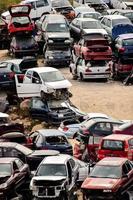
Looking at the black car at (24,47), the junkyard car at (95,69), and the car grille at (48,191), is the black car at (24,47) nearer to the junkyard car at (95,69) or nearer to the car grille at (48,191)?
the junkyard car at (95,69)

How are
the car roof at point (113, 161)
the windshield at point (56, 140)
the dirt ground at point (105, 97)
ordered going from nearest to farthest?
the car roof at point (113, 161)
the windshield at point (56, 140)
the dirt ground at point (105, 97)

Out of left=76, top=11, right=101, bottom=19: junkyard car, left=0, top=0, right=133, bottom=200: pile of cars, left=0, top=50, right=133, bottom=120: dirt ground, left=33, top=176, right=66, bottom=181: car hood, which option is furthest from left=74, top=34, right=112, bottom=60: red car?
left=33, top=176, right=66, bottom=181: car hood

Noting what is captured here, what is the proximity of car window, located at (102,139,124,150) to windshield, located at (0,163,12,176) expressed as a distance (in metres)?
4.26

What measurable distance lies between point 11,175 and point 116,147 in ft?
15.6

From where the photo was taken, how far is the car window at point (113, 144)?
100 ft

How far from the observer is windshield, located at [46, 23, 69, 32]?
52.9m

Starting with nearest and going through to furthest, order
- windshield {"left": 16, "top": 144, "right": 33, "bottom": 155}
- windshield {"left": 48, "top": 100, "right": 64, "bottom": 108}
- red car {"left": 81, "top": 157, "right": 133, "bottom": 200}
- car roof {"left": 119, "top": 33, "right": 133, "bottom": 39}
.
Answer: red car {"left": 81, "top": 157, "right": 133, "bottom": 200} → windshield {"left": 16, "top": 144, "right": 33, "bottom": 155} → windshield {"left": 48, "top": 100, "right": 64, "bottom": 108} → car roof {"left": 119, "top": 33, "right": 133, "bottom": 39}

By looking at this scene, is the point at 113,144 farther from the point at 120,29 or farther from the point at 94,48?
the point at 120,29

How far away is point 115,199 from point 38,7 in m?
36.6

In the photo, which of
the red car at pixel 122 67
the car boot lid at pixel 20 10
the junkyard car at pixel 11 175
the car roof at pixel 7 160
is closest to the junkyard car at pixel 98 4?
the car boot lid at pixel 20 10

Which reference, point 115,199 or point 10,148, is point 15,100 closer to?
point 10,148

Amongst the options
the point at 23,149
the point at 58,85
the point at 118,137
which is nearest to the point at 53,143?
the point at 23,149

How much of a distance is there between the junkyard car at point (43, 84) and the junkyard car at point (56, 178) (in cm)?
1316

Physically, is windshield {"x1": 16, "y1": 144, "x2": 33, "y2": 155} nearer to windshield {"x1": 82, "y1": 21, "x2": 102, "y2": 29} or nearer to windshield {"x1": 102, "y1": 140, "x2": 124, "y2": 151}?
windshield {"x1": 102, "y1": 140, "x2": 124, "y2": 151}
